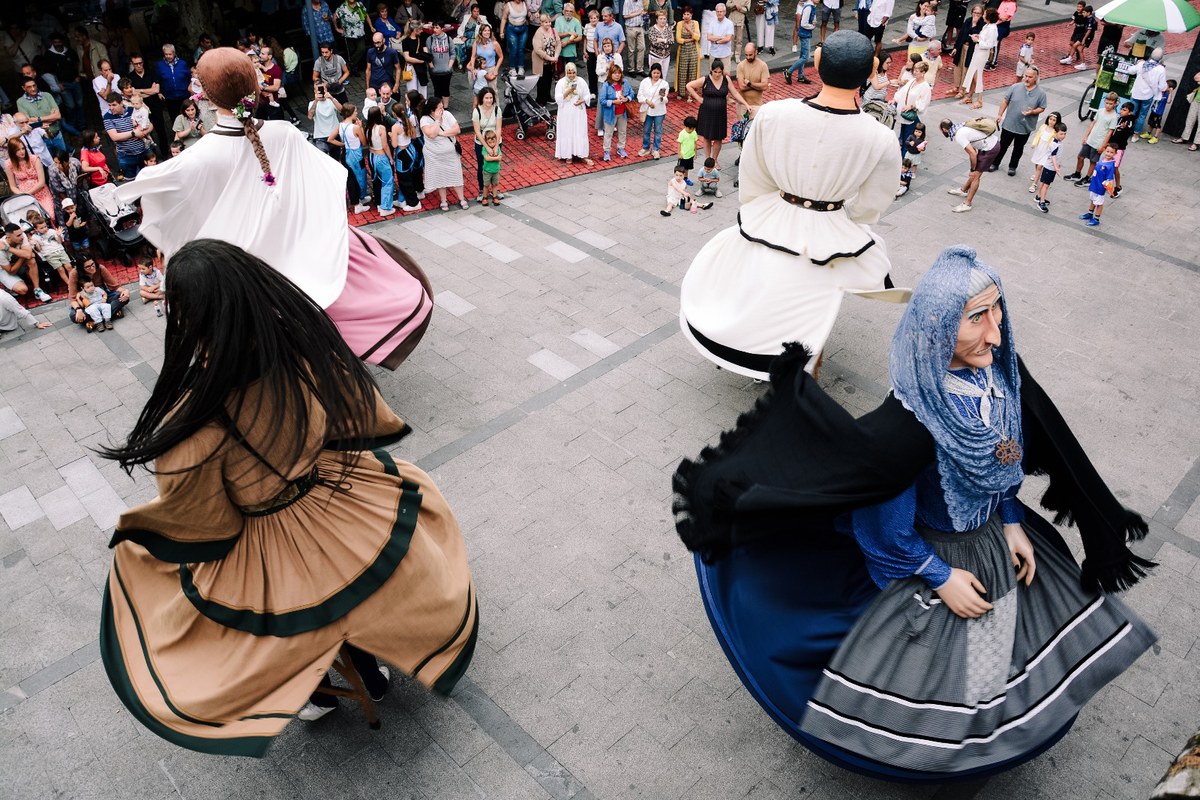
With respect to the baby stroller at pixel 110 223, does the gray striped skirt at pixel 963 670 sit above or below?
above

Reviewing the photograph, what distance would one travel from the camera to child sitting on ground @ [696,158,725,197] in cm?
1041

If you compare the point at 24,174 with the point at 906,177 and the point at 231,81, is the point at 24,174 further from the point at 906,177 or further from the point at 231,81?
the point at 906,177

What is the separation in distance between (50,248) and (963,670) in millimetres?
8557

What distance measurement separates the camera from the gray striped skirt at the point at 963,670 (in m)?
3.31

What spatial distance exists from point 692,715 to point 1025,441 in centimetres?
205

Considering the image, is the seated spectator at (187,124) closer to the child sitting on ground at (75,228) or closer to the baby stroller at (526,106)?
the child sitting on ground at (75,228)

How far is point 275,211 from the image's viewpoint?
5.73 m

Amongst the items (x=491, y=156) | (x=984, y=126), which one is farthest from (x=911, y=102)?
(x=491, y=156)

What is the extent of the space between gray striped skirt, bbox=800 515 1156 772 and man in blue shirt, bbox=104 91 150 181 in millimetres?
10080

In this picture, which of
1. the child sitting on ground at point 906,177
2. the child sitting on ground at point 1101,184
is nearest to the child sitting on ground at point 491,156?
the child sitting on ground at point 906,177

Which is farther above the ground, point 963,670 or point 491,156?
point 963,670

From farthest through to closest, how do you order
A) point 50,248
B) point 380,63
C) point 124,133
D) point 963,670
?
point 380,63 < point 124,133 < point 50,248 < point 963,670

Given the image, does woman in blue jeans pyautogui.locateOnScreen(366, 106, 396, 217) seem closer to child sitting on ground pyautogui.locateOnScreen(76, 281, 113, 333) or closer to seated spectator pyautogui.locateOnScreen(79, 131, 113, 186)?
seated spectator pyautogui.locateOnScreen(79, 131, 113, 186)

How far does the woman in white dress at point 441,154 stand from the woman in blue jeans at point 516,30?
4392 mm
